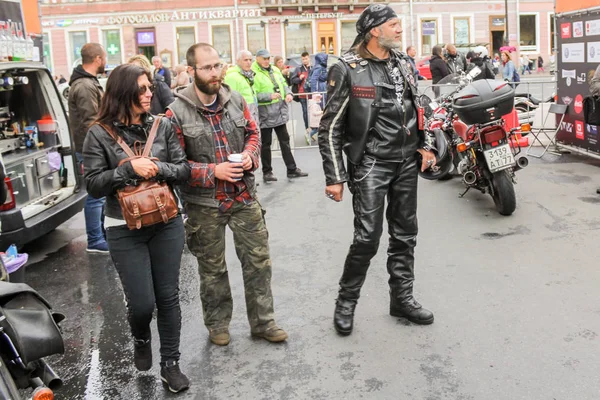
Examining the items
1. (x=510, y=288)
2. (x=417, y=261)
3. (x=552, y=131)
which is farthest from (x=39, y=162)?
(x=552, y=131)

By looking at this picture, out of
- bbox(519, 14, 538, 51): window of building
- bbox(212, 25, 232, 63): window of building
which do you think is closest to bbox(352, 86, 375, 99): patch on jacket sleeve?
bbox(212, 25, 232, 63): window of building

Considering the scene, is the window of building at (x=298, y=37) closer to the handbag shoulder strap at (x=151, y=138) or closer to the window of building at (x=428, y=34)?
the window of building at (x=428, y=34)

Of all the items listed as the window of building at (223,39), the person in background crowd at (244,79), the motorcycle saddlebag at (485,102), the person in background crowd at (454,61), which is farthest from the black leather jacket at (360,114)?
the window of building at (223,39)

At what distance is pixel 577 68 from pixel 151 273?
801 centimetres

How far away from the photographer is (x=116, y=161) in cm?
368

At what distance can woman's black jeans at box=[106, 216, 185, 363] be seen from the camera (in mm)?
3719

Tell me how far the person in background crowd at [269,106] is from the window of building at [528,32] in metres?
41.1

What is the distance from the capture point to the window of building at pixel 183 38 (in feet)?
149

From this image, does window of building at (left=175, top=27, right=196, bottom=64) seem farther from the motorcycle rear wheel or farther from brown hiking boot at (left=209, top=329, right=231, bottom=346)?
brown hiking boot at (left=209, top=329, right=231, bottom=346)

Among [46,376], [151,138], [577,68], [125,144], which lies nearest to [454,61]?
[577,68]

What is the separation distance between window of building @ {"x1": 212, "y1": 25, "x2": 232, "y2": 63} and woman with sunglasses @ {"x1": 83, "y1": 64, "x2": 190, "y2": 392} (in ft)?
141

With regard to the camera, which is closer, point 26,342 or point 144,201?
point 26,342

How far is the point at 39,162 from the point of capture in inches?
282

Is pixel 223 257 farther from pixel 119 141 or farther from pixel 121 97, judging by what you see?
pixel 121 97
